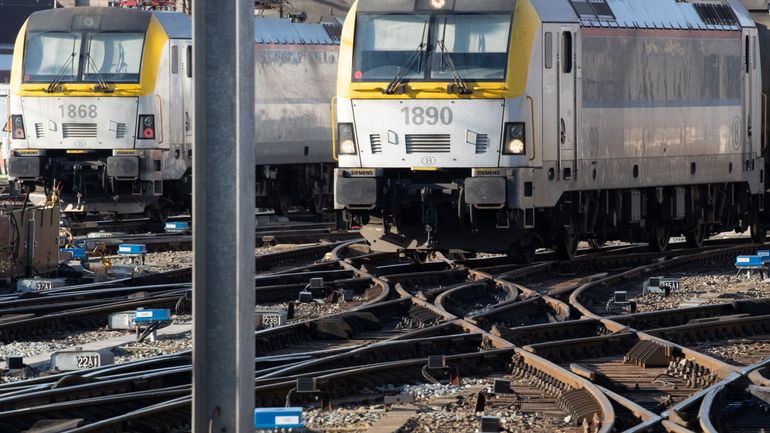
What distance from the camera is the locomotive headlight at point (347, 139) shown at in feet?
58.4

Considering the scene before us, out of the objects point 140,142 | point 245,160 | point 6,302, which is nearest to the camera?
point 245,160

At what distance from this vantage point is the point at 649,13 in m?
20.7

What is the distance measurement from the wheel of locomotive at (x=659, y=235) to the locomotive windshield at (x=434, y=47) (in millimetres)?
5108

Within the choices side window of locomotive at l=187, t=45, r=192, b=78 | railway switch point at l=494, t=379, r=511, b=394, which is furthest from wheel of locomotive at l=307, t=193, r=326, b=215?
railway switch point at l=494, t=379, r=511, b=394

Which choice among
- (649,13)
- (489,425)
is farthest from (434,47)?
(489,425)

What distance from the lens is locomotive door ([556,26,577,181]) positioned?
726 inches

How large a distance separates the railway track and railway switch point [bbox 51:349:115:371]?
1.70ft

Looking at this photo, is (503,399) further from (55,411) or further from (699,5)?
(699,5)

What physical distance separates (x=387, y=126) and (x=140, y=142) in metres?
7.68

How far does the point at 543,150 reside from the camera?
18.0 metres

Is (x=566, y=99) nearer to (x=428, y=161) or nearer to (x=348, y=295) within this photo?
(x=428, y=161)

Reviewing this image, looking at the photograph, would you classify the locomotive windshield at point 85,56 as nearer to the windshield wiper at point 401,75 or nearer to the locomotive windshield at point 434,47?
the locomotive windshield at point 434,47

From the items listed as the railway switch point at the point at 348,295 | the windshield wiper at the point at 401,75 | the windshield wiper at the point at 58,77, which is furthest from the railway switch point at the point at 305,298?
the windshield wiper at the point at 58,77

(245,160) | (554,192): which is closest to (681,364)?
(245,160)
